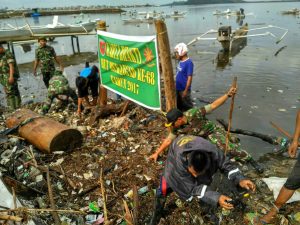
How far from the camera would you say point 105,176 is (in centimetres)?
461

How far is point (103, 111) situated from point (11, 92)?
3365 millimetres

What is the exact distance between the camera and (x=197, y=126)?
4551 millimetres

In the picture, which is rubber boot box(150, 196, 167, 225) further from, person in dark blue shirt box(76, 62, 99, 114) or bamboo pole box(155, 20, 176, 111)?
person in dark blue shirt box(76, 62, 99, 114)

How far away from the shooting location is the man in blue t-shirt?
5.79 m

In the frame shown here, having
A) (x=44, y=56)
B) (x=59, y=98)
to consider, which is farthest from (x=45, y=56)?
(x=59, y=98)

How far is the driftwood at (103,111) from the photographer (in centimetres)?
650

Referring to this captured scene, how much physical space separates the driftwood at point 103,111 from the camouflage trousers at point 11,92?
3067mm

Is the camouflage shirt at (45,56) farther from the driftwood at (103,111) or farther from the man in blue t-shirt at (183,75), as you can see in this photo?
the man in blue t-shirt at (183,75)

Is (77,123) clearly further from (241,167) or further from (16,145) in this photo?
(241,167)

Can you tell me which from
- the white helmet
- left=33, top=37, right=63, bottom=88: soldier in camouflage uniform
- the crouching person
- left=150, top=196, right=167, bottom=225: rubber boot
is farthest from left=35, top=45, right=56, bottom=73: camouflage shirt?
the crouching person

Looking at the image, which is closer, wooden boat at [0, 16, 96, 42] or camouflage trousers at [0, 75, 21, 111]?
camouflage trousers at [0, 75, 21, 111]

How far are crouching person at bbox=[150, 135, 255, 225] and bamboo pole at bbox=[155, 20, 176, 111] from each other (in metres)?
1.39

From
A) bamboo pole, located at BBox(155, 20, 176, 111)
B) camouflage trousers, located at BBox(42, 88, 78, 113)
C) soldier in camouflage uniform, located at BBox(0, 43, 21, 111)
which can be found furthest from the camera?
soldier in camouflage uniform, located at BBox(0, 43, 21, 111)

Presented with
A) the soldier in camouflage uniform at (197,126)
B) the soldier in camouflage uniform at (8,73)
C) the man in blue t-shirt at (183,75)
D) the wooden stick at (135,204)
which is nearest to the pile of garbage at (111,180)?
the wooden stick at (135,204)
